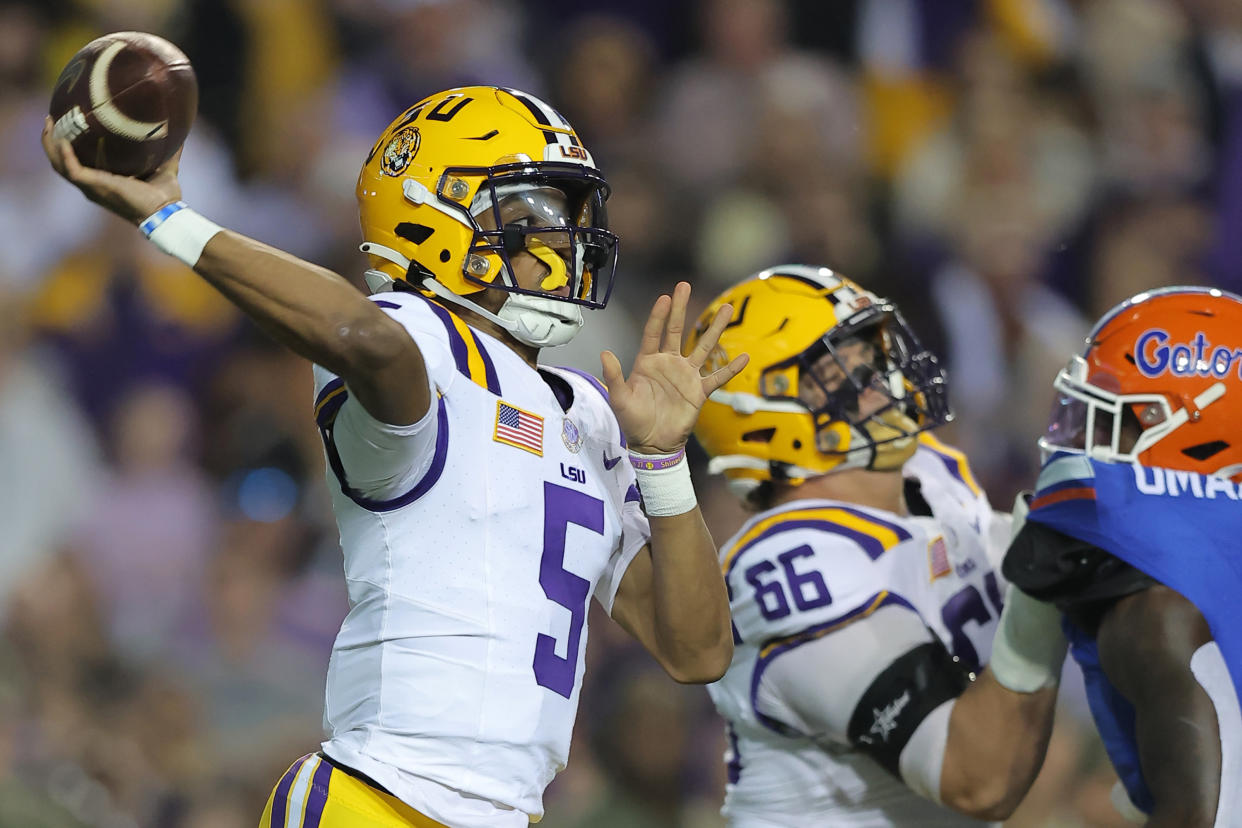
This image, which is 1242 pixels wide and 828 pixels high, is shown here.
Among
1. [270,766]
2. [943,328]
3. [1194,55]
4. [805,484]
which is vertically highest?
[1194,55]

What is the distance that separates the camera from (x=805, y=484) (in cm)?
345

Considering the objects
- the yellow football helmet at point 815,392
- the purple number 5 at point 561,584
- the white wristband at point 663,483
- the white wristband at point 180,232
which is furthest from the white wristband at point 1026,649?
the white wristband at point 180,232

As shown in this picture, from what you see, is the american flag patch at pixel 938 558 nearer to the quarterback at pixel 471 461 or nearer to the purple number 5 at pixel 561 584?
the quarterback at pixel 471 461

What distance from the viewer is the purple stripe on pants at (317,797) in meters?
2.35

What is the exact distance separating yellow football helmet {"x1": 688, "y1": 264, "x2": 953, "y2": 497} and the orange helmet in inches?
24.6

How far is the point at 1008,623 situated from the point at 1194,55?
17.8ft

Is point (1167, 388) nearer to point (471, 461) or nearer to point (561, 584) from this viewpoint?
point (561, 584)

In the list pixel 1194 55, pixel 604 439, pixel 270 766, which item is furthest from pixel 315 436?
pixel 1194 55

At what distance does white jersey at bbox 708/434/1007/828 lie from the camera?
310cm

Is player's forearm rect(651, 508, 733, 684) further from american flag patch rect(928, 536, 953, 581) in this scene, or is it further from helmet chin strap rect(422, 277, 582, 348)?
american flag patch rect(928, 536, 953, 581)

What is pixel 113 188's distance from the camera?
212cm

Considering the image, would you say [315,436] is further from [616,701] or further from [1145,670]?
[1145,670]

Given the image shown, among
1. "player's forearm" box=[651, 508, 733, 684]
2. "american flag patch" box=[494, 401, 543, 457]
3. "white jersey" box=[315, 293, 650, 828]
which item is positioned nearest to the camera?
"white jersey" box=[315, 293, 650, 828]

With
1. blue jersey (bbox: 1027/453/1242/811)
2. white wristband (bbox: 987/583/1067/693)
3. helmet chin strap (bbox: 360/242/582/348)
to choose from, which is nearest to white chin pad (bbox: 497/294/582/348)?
helmet chin strap (bbox: 360/242/582/348)
